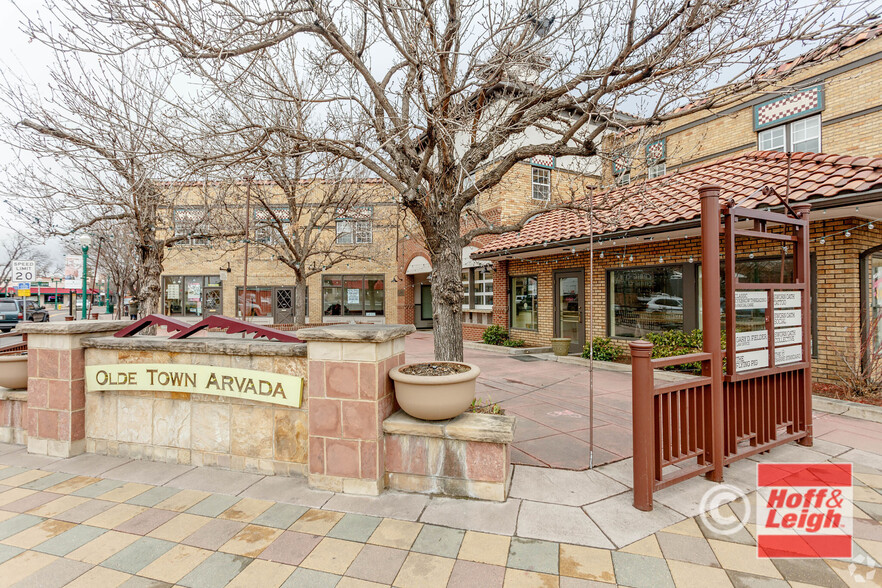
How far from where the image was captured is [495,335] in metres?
11.8

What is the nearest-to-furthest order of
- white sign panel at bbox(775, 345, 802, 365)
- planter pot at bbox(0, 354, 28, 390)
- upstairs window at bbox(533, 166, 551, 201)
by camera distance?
1. white sign panel at bbox(775, 345, 802, 365)
2. planter pot at bbox(0, 354, 28, 390)
3. upstairs window at bbox(533, 166, 551, 201)

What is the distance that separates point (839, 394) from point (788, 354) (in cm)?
315

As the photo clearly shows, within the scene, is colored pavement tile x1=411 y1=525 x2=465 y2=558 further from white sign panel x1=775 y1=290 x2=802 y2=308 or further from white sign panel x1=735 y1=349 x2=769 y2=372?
white sign panel x1=775 y1=290 x2=802 y2=308

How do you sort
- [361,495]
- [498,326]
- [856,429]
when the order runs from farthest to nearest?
1. [498,326]
2. [856,429]
3. [361,495]

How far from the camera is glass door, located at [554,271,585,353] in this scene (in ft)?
32.2

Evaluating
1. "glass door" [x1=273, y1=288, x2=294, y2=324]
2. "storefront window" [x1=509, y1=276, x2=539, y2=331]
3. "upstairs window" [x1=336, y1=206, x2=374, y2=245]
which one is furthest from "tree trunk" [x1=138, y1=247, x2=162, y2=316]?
"glass door" [x1=273, y1=288, x2=294, y2=324]

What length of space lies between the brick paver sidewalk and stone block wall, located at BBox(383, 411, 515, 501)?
0.40 ft

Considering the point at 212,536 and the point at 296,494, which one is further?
the point at 296,494

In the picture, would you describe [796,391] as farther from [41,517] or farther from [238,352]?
[41,517]

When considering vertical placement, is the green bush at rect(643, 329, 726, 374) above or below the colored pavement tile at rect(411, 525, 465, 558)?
above

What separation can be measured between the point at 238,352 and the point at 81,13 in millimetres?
3271

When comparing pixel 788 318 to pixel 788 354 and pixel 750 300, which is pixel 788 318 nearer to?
pixel 788 354

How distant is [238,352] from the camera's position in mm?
3262

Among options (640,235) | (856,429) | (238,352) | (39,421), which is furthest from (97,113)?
(856,429)
